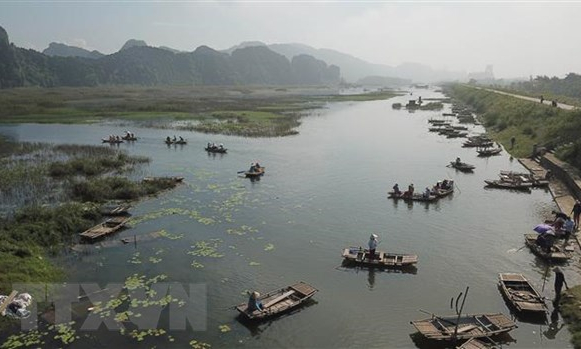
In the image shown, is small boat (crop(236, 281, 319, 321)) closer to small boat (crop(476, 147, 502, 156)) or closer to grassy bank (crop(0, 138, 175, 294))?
grassy bank (crop(0, 138, 175, 294))

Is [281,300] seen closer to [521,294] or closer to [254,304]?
[254,304]

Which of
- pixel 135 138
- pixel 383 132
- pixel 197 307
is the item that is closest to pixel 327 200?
pixel 197 307

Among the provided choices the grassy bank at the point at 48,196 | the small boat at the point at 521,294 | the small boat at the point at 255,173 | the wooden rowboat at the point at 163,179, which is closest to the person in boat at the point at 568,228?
the small boat at the point at 521,294

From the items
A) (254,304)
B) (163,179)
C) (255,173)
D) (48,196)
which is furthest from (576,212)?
(48,196)

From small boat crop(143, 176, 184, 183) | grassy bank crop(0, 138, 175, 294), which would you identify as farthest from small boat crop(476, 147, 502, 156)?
grassy bank crop(0, 138, 175, 294)

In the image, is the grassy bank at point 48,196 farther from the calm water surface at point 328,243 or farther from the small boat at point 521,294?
the small boat at point 521,294

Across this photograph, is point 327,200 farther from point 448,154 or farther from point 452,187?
point 448,154

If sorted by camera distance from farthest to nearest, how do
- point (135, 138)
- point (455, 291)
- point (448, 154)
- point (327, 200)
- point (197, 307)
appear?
1. point (135, 138)
2. point (448, 154)
3. point (327, 200)
4. point (455, 291)
5. point (197, 307)
